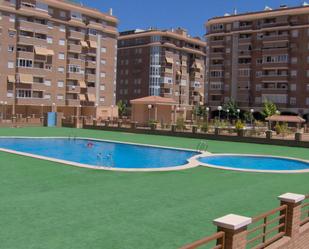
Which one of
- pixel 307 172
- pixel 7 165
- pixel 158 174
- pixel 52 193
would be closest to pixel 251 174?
pixel 307 172

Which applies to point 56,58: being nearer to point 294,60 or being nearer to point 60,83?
point 60,83

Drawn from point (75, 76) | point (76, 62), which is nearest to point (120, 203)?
point (75, 76)

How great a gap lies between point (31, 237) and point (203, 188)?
279 inches

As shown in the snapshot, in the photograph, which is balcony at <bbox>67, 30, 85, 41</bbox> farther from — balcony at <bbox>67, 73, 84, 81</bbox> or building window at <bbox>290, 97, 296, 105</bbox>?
building window at <bbox>290, 97, 296, 105</bbox>

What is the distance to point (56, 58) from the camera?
6469 cm

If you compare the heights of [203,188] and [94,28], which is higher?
[94,28]

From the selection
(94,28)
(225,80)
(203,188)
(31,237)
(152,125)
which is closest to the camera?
(31,237)

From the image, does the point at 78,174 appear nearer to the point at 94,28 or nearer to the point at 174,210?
the point at 174,210

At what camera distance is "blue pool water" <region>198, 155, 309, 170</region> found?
21781 mm

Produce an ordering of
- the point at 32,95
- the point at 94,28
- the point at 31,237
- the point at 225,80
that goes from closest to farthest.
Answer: the point at 31,237 < the point at 32,95 < the point at 94,28 < the point at 225,80

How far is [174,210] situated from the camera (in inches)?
422

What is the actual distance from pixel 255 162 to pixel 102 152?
9769 millimetres

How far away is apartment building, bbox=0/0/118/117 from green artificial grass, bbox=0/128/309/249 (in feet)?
144

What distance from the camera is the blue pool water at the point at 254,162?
2178cm
